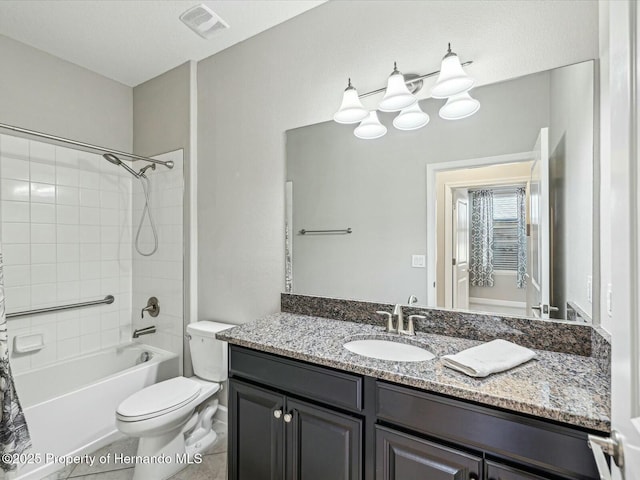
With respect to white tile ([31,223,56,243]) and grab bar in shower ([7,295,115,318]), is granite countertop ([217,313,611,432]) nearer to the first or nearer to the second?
grab bar in shower ([7,295,115,318])

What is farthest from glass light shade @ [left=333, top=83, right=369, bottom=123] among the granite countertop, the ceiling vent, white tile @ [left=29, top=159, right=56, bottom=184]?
white tile @ [left=29, top=159, right=56, bottom=184]

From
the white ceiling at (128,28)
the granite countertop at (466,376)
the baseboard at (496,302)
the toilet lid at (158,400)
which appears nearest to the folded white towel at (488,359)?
the granite countertop at (466,376)

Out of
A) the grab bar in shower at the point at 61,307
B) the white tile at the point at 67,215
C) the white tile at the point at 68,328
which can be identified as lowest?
the white tile at the point at 68,328

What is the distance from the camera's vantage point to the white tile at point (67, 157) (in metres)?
2.41

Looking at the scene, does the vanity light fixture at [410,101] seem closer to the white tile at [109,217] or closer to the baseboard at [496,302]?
the baseboard at [496,302]

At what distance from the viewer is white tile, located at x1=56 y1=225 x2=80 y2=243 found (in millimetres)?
2400

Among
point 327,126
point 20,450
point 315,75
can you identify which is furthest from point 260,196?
point 20,450

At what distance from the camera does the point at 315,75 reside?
1.87 meters

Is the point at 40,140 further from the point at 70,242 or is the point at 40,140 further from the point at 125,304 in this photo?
the point at 125,304

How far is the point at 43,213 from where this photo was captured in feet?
7.59

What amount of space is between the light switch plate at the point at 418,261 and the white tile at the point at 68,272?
2.46 meters

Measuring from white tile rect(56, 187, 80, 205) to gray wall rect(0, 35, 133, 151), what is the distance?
15.5 inches

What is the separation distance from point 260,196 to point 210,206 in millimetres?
472

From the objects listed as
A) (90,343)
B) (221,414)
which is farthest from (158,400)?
(90,343)
